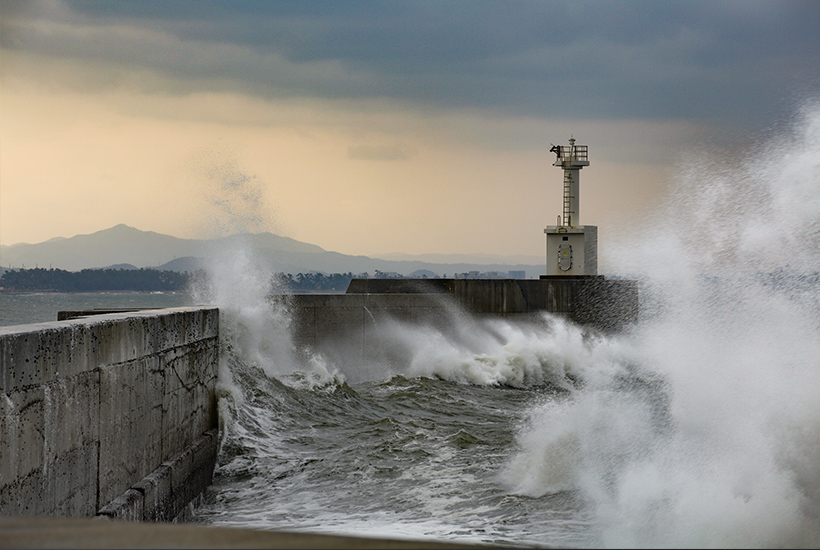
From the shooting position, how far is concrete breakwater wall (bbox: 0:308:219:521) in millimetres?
Result: 3775

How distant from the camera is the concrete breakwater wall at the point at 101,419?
378 cm

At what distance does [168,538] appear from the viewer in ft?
4.37

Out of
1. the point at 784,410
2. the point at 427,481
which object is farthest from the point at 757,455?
the point at 427,481

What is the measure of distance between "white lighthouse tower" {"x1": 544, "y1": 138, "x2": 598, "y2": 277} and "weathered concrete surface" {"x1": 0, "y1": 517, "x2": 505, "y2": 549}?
21222 mm

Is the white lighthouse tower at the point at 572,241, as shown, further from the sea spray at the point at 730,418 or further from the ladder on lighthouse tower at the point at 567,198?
the sea spray at the point at 730,418

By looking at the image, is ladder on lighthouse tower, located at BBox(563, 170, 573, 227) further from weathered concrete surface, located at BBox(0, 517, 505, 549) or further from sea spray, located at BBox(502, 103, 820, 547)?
weathered concrete surface, located at BBox(0, 517, 505, 549)

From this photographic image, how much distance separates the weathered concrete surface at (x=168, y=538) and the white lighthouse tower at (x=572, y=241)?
21.2m

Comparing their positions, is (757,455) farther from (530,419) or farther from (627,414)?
(530,419)

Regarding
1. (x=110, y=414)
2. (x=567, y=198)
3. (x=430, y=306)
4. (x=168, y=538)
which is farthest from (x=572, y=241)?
(x=168, y=538)

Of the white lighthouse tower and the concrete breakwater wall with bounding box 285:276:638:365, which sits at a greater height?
the white lighthouse tower

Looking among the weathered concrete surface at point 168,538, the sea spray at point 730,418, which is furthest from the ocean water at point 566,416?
the weathered concrete surface at point 168,538

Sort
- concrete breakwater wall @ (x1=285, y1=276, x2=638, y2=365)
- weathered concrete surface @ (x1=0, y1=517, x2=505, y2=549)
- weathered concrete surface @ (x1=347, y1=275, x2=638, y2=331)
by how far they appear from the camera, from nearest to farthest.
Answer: weathered concrete surface @ (x1=0, y1=517, x2=505, y2=549), concrete breakwater wall @ (x1=285, y1=276, x2=638, y2=365), weathered concrete surface @ (x1=347, y1=275, x2=638, y2=331)

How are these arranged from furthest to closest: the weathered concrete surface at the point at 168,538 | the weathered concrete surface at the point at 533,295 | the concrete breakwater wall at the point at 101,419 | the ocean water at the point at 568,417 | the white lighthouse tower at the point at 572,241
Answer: the white lighthouse tower at the point at 572,241 → the weathered concrete surface at the point at 533,295 → the ocean water at the point at 568,417 → the concrete breakwater wall at the point at 101,419 → the weathered concrete surface at the point at 168,538

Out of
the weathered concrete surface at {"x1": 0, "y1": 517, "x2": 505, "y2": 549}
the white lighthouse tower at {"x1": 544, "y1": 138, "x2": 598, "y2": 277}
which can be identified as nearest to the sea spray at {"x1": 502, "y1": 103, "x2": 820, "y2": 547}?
the weathered concrete surface at {"x1": 0, "y1": 517, "x2": 505, "y2": 549}
